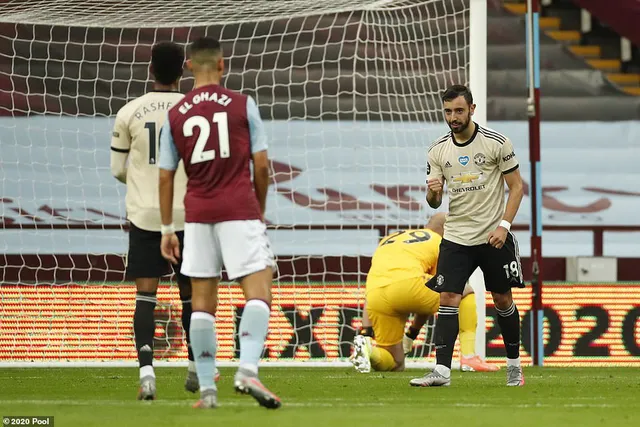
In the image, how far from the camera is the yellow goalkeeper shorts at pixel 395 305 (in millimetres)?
8539

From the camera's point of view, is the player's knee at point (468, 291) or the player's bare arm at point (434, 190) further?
the player's knee at point (468, 291)

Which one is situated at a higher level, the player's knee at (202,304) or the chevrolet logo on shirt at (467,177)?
the chevrolet logo on shirt at (467,177)

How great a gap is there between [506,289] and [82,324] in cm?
462

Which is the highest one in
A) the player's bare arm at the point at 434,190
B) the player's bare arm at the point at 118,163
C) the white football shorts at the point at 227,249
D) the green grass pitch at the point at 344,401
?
the player's bare arm at the point at 118,163

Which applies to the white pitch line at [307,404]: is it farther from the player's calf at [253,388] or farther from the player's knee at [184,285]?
the player's knee at [184,285]

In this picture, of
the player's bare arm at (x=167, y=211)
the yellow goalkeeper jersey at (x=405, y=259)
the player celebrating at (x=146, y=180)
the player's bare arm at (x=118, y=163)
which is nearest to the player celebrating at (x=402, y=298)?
the yellow goalkeeper jersey at (x=405, y=259)

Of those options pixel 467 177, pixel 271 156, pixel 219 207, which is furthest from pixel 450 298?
pixel 271 156

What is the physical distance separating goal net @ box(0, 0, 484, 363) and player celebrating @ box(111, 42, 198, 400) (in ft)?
12.9

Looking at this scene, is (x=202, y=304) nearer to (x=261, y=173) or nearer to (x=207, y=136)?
(x=261, y=173)

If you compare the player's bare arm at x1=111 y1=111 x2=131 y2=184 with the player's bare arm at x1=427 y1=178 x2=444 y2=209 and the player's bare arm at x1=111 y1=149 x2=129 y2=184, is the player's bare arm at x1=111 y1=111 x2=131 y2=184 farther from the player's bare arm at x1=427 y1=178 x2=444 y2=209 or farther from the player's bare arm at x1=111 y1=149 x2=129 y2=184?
the player's bare arm at x1=427 y1=178 x2=444 y2=209

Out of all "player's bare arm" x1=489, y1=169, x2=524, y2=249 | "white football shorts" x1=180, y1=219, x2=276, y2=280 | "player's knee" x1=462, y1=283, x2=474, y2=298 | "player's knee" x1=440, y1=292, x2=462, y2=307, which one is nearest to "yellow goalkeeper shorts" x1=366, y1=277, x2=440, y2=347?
"player's knee" x1=462, y1=283, x2=474, y2=298

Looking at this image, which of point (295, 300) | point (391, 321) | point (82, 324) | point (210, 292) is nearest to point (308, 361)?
point (295, 300)

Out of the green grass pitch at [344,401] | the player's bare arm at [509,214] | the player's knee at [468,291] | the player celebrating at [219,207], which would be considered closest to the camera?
the green grass pitch at [344,401]

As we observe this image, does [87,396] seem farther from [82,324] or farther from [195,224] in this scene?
[82,324]
